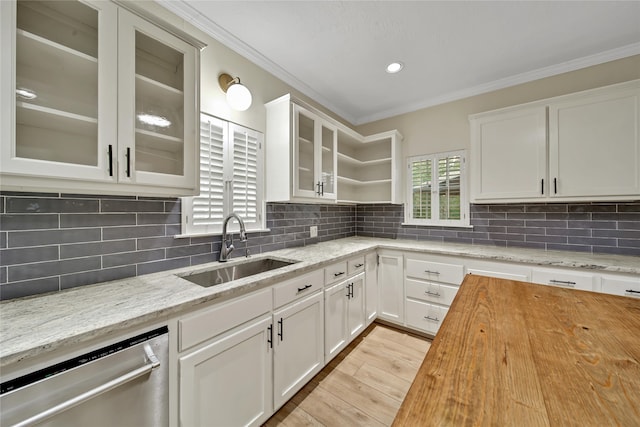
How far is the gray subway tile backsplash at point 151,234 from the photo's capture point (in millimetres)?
1124

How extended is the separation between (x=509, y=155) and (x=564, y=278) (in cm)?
112

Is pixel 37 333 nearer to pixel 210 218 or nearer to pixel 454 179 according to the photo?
pixel 210 218

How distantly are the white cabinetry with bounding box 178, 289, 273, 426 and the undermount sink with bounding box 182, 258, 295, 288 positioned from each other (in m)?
0.49

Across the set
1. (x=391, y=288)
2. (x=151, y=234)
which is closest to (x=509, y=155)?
(x=391, y=288)

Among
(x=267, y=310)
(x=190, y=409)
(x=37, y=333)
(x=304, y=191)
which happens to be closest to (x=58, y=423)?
(x=37, y=333)

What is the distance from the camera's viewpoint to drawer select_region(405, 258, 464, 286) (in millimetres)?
2268

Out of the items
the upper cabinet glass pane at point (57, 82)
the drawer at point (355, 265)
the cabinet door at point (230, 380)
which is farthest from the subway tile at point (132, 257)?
the drawer at point (355, 265)

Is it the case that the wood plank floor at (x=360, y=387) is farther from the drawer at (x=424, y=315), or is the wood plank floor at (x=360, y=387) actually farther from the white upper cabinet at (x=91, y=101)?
the white upper cabinet at (x=91, y=101)

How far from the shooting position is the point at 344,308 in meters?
2.16

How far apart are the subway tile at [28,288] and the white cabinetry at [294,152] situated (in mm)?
1392

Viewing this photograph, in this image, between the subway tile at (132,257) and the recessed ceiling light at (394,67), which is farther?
the recessed ceiling light at (394,67)

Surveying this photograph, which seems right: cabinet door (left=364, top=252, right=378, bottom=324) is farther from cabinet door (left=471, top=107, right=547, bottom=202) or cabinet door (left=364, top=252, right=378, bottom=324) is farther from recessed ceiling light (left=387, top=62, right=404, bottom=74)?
recessed ceiling light (left=387, top=62, right=404, bottom=74)

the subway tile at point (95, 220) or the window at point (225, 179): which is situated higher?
the window at point (225, 179)

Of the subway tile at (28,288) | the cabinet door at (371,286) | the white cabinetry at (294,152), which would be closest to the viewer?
the subway tile at (28,288)
